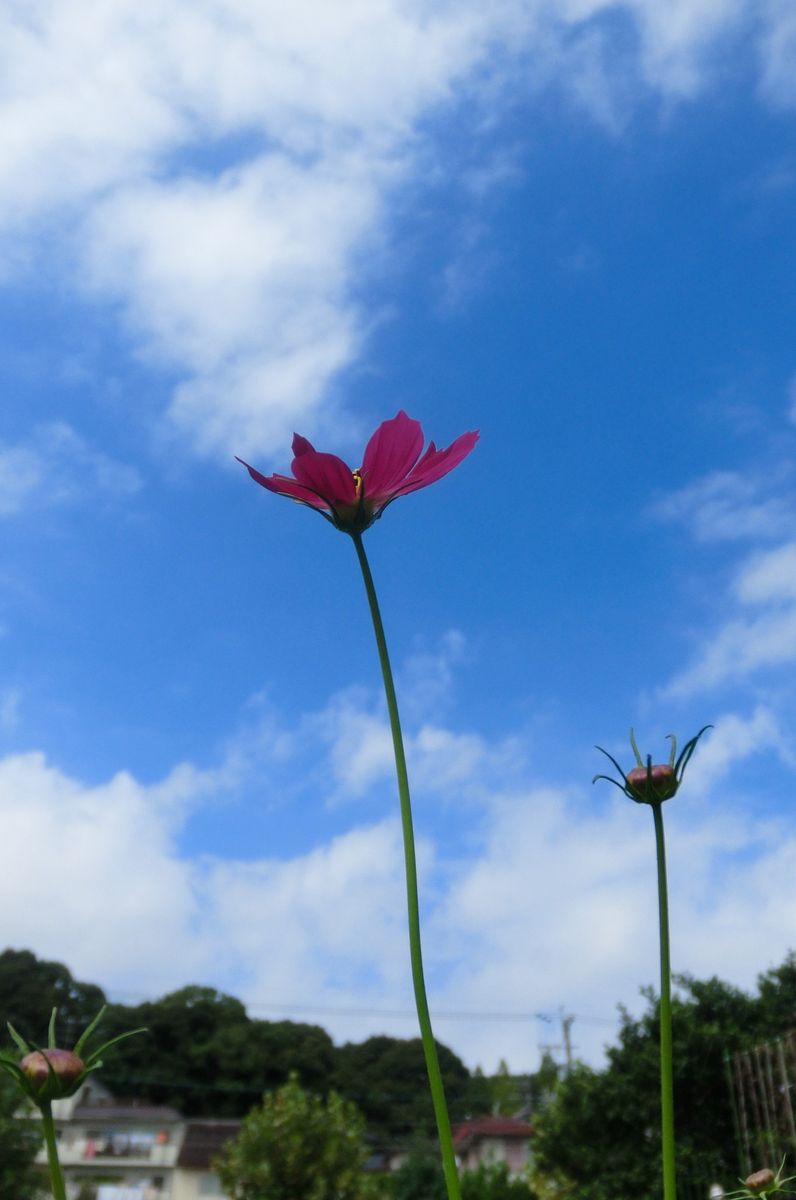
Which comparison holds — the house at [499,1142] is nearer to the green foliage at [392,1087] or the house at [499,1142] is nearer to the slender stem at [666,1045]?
the green foliage at [392,1087]

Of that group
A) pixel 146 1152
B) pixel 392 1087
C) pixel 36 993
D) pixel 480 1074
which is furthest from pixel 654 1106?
pixel 480 1074

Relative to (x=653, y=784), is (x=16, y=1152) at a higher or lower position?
lower

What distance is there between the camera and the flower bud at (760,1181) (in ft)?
2.57

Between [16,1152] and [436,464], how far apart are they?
41.4 ft

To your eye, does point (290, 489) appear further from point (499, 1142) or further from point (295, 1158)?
point (499, 1142)

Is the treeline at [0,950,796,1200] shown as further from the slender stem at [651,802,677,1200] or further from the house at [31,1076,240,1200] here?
the slender stem at [651,802,677,1200]

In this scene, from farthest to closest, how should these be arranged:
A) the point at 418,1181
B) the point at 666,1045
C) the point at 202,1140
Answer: the point at 202,1140, the point at 418,1181, the point at 666,1045

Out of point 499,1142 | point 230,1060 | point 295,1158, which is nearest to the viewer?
point 295,1158

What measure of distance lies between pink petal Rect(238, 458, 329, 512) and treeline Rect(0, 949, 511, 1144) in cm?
3332

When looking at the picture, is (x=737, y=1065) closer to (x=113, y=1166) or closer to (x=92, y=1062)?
(x=92, y=1062)

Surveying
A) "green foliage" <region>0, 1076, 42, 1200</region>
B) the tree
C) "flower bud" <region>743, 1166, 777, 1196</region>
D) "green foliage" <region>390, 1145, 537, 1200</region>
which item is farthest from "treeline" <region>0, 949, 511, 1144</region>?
"flower bud" <region>743, 1166, 777, 1196</region>

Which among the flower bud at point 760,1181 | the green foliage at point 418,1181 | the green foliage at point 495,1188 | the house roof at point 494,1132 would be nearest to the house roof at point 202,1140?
the house roof at point 494,1132

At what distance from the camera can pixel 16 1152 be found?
11141 millimetres

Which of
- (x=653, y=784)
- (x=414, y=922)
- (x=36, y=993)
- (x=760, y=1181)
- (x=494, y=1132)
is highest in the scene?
(x=36, y=993)
